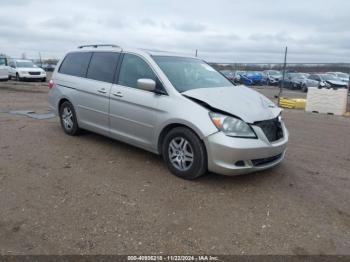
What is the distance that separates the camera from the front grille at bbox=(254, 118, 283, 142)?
182 inches

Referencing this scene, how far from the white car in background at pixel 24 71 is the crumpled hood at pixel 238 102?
71.2 ft

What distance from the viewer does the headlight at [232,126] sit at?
14.4ft

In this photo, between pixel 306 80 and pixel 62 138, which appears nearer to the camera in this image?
pixel 62 138

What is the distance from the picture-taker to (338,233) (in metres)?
3.57

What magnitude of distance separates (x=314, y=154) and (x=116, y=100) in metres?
3.54

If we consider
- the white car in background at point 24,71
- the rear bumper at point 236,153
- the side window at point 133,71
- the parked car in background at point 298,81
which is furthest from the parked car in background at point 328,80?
the rear bumper at point 236,153

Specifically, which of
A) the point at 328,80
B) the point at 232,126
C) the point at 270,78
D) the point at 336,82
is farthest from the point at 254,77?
the point at 232,126

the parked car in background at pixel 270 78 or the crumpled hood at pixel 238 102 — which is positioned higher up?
the crumpled hood at pixel 238 102

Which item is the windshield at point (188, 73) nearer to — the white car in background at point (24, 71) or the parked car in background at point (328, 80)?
the white car in background at point (24, 71)

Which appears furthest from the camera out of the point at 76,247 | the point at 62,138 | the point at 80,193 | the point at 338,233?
the point at 62,138

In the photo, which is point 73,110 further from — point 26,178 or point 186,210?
point 186,210

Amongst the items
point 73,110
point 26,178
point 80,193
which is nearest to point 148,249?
point 80,193

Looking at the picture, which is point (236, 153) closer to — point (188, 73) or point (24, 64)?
point (188, 73)

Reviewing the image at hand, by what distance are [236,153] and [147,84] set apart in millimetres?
1574
